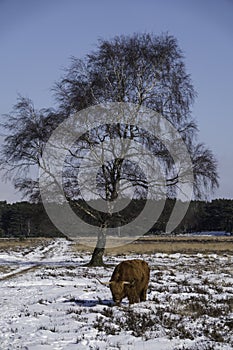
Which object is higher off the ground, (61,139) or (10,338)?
(61,139)

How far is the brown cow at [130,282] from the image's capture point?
40.8 feet

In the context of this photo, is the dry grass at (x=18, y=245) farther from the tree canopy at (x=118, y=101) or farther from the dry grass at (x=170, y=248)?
the tree canopy at (x=118, y=101)

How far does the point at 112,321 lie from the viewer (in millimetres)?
10141

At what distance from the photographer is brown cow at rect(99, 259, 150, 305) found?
490 inches

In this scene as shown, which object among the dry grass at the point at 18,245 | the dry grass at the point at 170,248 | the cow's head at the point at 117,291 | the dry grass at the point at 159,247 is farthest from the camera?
the dry grass at the point at 18,245

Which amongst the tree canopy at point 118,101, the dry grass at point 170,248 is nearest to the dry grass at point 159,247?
the dry grass at point 170,248

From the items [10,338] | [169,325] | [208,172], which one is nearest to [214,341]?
[169,325]

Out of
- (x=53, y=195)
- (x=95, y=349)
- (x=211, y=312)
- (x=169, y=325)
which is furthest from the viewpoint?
(x=53, y=195)

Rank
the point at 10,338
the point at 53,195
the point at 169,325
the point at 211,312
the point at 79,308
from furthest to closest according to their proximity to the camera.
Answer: the point at 53,195 < the point at 79,308 < the point at 211,312 < the point at 169,325 < the point at 10,338

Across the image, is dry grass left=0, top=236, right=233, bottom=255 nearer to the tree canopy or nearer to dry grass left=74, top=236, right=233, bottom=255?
dry grass left=74, top=236, right=233, bottom=255

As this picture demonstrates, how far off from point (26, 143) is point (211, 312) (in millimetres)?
15338

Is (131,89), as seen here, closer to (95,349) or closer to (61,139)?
(61,139)

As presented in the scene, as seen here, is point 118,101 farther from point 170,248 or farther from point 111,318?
point 170,248

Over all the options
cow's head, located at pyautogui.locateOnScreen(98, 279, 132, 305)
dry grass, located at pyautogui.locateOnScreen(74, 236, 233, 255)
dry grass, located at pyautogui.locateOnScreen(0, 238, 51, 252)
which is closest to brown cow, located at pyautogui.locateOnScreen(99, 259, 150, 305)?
cow's head, located at pyautogui.locateOnScreen(98, 279, 132, 305)
